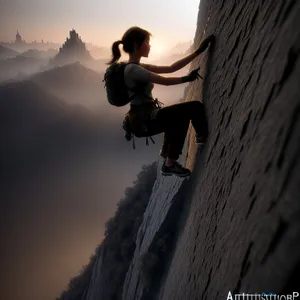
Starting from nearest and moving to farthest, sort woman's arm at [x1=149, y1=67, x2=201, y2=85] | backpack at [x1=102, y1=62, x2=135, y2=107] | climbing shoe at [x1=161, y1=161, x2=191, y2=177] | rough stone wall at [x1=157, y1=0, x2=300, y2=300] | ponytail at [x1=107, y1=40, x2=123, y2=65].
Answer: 1. rough stone wall at [x1=157, y1=0, x2=300, y2=300]
2. woman's arm at [x1=149, y1=67, x2=201, y2=85]
3. backpack at [x1=102, y1=62, x2=135, y2=107]
4. ponytail at [x1=107, y1=40, x2=123, y2=65]
5. climbing shoe at [x1=161, y1=161, x2=191, y2=177]

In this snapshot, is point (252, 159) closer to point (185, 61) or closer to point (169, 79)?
point (169, 79)

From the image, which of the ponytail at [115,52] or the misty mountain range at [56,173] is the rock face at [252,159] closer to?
the ponytail at [115,52]

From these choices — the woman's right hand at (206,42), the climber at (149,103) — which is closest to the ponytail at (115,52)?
the climber at (149,103)

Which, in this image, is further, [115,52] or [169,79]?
[115,52]

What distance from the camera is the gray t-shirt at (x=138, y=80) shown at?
13.8 feet

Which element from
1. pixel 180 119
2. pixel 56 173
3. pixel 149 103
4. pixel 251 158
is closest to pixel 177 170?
pixel 180 119

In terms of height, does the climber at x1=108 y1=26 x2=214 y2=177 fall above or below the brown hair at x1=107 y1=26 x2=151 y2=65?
below

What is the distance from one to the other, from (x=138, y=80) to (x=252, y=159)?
2.42 metres

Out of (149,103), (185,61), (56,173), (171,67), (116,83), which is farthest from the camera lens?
(56,173)

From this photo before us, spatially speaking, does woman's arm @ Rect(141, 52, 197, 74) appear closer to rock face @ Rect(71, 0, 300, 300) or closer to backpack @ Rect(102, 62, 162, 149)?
rock face @ Rect(71, 0, 300, 300)

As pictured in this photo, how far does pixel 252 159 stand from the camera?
246 centimetres

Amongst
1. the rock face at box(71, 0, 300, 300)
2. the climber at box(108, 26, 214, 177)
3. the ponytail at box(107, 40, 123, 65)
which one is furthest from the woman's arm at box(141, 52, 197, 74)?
the ponytail at box(107, 40, 123, 65)

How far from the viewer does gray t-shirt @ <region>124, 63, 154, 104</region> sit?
4195mm

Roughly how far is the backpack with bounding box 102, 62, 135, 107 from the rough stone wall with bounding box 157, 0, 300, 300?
1.52 m
